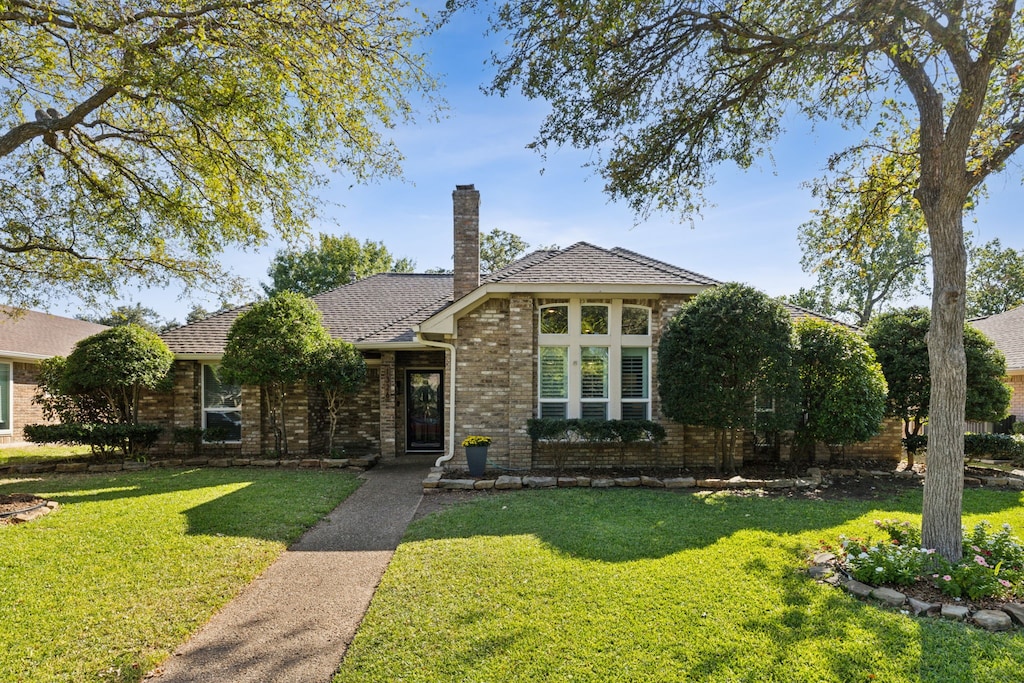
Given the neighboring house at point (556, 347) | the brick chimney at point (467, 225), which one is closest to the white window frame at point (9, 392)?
the neighboring house at point (556, 347)

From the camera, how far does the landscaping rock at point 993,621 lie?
3996mm

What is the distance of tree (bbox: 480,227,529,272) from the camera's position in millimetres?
31469

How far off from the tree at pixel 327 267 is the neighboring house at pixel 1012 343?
2971 cm

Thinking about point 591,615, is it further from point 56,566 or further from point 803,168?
point 803,168

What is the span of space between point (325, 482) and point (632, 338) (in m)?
6.64

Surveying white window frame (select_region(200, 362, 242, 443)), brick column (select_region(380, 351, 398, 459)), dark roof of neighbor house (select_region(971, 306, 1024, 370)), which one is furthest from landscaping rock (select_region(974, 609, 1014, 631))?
dark roof of neighbor house (select_region(971, 306, 1024, 370))

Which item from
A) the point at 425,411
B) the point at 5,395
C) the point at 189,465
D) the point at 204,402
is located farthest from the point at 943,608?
the point at 5,395

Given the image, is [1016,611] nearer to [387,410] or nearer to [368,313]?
[387,410]

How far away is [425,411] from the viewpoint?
13953 millimetres

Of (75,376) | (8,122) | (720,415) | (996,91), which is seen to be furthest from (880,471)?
(8,122)

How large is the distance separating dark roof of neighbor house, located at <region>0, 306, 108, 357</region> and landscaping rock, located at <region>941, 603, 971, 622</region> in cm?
2008

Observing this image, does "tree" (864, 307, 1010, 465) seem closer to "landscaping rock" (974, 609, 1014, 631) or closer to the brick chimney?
"landscaping rock" (974, 609, 1014, 631)

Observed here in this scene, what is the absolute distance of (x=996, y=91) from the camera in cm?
630

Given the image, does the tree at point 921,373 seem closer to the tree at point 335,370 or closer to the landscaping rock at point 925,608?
the landscaping rock at point 925,608
